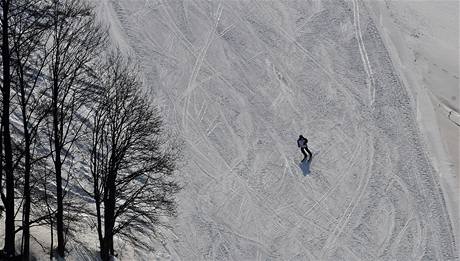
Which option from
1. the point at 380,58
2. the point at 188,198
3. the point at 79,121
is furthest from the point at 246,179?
the point at 380,58

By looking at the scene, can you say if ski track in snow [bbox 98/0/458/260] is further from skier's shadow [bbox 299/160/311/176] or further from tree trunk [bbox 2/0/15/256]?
tree trunk [bbox 2/0/15/256]

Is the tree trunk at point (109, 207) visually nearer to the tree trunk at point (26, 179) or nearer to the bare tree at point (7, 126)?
the tree trunk at point (26, 179)

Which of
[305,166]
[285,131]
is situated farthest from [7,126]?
[285,131]

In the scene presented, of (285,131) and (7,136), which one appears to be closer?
(7,136)

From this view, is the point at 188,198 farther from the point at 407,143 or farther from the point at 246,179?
the point at 407,143

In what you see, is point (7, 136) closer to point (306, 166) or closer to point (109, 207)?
point (109, 207)

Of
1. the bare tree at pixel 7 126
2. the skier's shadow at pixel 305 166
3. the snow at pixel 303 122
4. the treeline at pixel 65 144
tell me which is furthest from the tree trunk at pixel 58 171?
the skier's shadow at pixel 305 166
